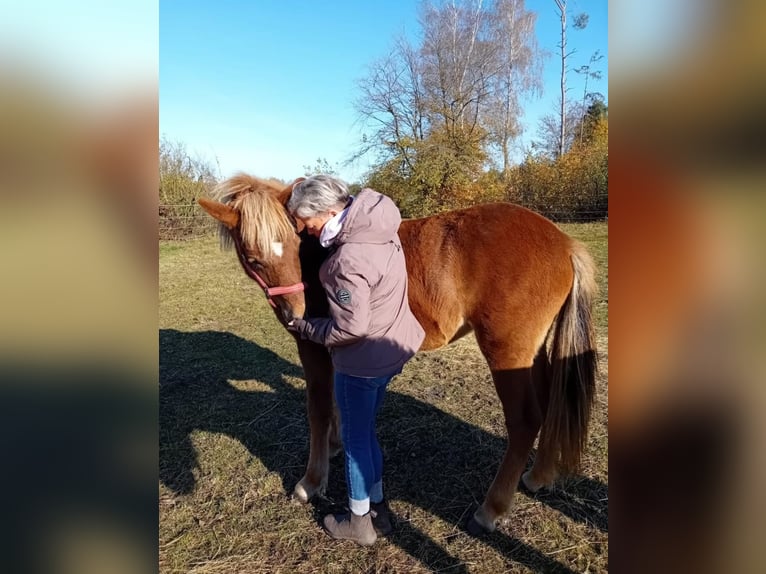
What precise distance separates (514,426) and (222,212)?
6.21 feet

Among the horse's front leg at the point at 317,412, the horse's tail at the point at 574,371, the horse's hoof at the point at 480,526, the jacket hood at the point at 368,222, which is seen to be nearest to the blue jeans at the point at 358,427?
the horse's front leg at the point at 317,412

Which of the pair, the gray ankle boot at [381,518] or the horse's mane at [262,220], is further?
the gray ankle boot at [381,518]

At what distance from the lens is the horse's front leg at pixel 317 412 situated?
2.70 m

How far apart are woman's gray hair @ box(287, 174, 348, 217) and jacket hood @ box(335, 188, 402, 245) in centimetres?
9

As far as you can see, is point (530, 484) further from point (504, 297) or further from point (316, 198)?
point (316, 198)

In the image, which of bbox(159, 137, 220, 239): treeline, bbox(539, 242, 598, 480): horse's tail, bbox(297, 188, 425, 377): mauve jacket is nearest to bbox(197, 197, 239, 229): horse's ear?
bbox(297, 188, 425, 377): mauve jacket

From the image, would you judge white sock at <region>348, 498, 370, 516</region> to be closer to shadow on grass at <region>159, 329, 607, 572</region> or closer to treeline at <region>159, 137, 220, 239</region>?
shadow on grass at <region>159, 329, 607, 572</region>

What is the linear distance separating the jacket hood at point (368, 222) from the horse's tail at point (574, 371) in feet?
3.51

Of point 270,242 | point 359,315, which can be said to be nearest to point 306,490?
point 359,315

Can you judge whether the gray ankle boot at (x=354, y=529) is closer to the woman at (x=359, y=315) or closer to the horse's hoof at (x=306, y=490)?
the woman at (x=359, y=315)

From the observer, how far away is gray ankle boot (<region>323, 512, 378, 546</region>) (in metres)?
2.31
